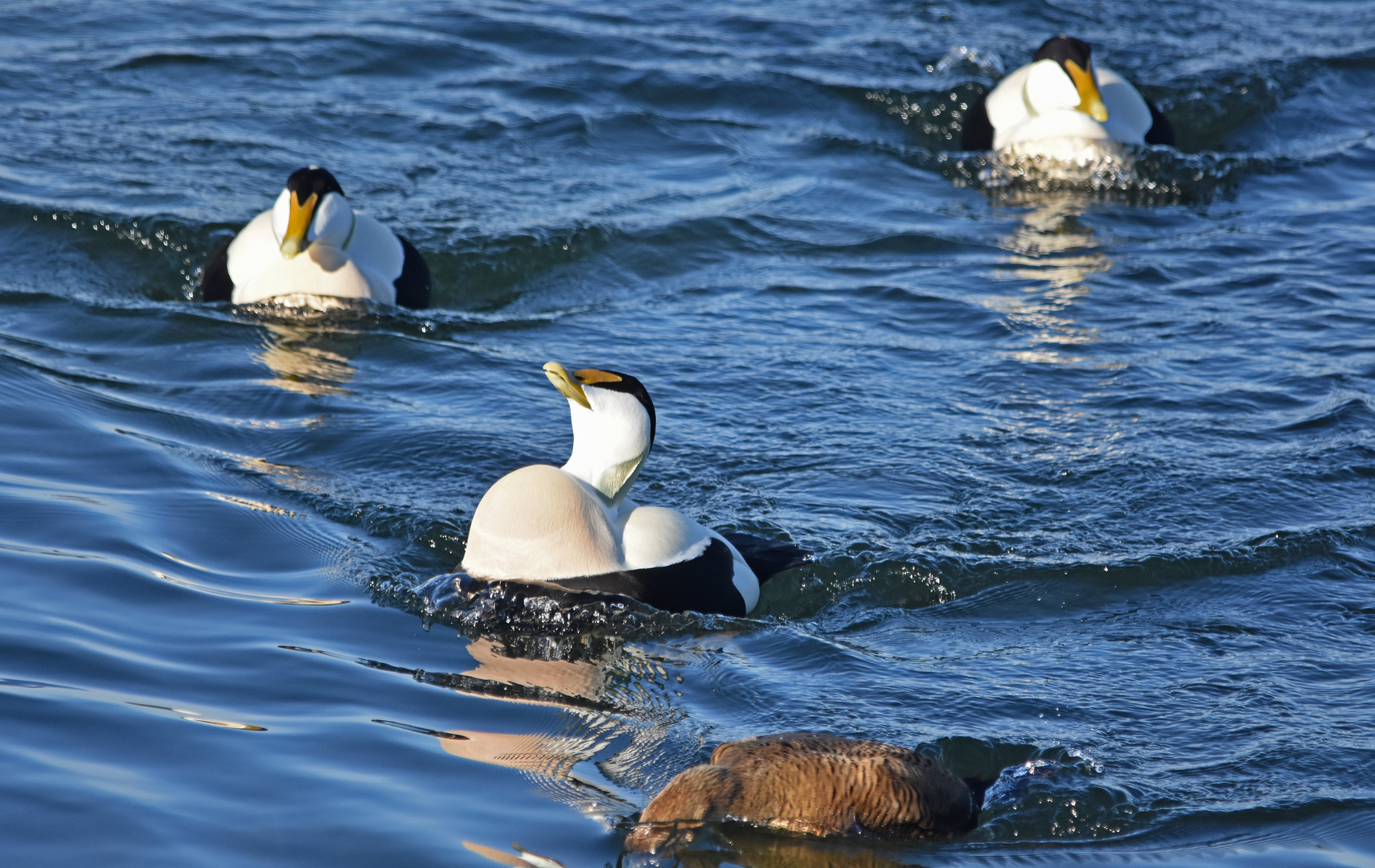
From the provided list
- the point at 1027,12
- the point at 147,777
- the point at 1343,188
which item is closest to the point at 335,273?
the point at 147,777

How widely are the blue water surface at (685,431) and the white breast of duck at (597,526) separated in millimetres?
122

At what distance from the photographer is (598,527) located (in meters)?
4.18

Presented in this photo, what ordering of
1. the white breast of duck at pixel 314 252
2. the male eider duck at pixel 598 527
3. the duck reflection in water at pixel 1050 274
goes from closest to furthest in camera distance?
the male eider duck at pixel 598 527, the white breast of duck at pixel 314 252, the duck reflection in water at pixel 1050 274

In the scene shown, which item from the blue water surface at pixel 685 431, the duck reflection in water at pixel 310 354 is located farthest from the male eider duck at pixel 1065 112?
the duck reflection in water at pixel 310 354

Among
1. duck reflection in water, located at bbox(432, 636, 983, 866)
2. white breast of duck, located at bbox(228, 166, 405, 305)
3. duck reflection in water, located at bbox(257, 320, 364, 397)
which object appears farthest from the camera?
white breast of duck, located at bbox(228, 166, 405, 305)

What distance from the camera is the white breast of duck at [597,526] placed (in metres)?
4.15

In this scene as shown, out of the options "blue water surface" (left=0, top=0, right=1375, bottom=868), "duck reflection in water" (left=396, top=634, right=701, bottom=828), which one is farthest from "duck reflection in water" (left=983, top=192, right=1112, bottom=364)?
"duck reflection in water" (left=396, top=634, right=701, bottom=828)

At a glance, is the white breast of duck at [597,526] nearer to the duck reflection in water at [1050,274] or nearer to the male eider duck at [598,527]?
the male eider duck at [598,527]

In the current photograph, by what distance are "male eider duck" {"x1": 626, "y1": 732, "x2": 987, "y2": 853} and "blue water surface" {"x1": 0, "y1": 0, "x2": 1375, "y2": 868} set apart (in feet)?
0.19

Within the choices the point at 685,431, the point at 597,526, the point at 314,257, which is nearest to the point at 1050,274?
the point at 685,431

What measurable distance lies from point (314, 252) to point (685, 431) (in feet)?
6.93

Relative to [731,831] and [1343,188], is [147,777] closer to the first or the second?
[731,831]

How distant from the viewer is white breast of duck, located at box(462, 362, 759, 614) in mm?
4148

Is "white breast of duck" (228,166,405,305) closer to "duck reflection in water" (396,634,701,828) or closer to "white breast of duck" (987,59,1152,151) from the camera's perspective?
"duck reflection in water" (396,634,701,828)
